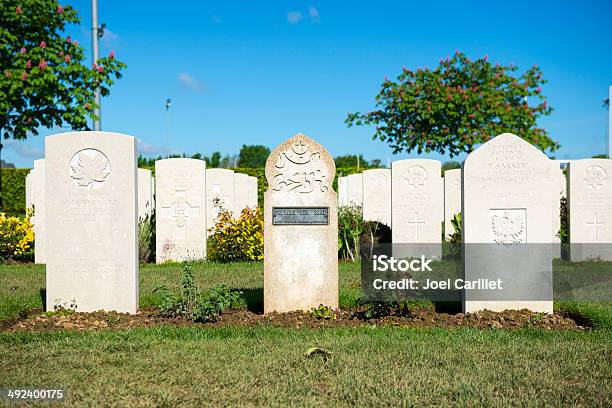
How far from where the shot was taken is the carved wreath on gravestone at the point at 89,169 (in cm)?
673

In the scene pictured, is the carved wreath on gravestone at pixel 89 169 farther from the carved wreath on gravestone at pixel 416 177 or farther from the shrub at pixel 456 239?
the shrub at pixel 456 239

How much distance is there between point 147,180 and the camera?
13289mm

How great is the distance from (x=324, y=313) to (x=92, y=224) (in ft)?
8.89

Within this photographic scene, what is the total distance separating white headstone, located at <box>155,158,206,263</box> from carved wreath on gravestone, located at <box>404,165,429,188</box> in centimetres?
410

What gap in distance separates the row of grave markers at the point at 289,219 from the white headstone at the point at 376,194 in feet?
26.3

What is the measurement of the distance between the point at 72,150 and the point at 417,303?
14.2 ft

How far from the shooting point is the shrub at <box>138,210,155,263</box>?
12.5 metres

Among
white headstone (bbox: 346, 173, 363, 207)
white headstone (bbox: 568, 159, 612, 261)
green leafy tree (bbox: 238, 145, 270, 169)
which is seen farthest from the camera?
green leafy tree (bbox: 238, 145, 270, 169)

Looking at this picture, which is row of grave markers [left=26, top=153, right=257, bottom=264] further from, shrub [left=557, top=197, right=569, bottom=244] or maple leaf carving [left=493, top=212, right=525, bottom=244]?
shrub [left=557, top=197, right=569, bottom=244]

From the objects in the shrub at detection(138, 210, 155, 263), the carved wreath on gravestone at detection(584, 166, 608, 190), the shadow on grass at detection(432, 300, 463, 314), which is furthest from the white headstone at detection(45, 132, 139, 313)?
the carved wreath on gravestone at detection(584, 166, 608, 190)

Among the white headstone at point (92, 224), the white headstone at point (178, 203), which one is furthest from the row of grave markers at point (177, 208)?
the white headstone at point (92, 224)

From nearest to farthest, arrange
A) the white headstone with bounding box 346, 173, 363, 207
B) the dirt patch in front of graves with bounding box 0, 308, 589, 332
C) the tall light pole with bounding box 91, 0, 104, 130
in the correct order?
the dirt patch in front of graves with bounding box 0, 308, 589, 332 < the tall light pole with bounding box 91, 0, 104, 130 < the white headstone with bounding box 346, 173, 363, 207

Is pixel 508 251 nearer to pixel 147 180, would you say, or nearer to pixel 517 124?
pixel 147 180

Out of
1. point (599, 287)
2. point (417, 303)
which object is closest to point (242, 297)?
point (417, 303)
